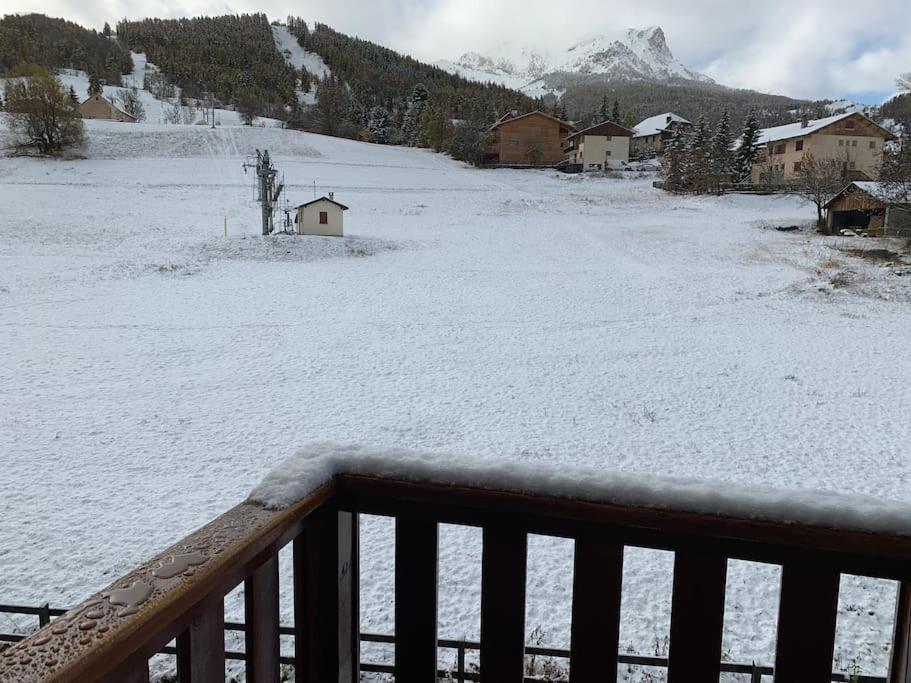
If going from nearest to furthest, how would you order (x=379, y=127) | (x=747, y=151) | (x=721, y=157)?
(x=721, y=157), (x=747, y=151), (x=379, y=127)

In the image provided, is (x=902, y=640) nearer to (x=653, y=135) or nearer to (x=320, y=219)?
(x=320, y=219)

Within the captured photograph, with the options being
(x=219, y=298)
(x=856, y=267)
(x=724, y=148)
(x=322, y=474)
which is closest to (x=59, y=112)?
(x=219, y=298)

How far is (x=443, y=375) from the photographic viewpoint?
43.8ft

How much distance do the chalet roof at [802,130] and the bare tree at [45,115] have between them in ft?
210

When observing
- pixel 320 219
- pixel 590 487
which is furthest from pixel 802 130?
pixel 590 487

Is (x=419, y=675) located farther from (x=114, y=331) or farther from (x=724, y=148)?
(x=724, y=148)

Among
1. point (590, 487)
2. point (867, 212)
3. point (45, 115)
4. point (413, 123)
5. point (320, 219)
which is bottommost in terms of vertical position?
point (590, 487)

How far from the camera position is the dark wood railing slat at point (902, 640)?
159 centimetres

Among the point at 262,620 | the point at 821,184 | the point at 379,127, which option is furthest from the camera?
the point at 379,127

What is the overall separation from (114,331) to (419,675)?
16451 mm

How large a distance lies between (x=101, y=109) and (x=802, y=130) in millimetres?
91785

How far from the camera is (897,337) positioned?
17.0 meters

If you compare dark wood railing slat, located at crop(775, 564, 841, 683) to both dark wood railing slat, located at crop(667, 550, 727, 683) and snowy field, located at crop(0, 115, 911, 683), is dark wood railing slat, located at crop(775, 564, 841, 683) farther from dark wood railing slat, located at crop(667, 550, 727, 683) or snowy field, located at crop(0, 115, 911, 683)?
snowy field, located at crop(0, 115, 911, 683)

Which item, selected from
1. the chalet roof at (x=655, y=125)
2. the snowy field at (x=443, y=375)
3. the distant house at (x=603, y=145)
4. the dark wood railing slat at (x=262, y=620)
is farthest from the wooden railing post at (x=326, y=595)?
the chalet roof at (x=655, y=125)
